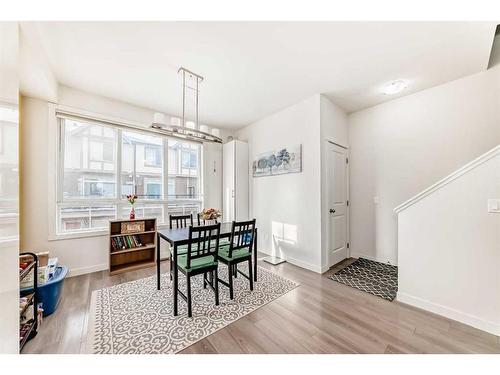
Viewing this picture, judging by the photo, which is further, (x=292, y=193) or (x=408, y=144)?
(x=292, y=193)

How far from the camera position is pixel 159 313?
6.46ft

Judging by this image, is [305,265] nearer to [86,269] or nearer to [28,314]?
[28,314]

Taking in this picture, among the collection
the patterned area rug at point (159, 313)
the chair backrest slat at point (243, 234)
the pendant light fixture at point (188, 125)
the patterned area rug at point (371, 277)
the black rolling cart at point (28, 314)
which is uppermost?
the pendant light fixture at point (188, 125)

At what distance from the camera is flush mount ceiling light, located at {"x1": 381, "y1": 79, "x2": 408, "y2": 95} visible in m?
2.66

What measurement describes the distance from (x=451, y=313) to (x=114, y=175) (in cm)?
472

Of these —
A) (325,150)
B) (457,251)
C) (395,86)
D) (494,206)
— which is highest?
(395,86)

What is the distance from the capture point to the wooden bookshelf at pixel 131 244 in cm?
303

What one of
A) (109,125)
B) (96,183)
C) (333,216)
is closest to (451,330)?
(333,216)

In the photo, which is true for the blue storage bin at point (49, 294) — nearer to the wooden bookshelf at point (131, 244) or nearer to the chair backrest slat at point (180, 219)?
the wooden bookshelf at point (131, 244)

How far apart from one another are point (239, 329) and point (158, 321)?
786 mm

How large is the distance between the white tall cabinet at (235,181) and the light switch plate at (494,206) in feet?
11.4

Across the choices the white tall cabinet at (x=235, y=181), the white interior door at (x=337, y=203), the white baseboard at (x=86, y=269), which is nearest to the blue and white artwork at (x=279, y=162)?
the white tall cabinet at (x=235, y=181)

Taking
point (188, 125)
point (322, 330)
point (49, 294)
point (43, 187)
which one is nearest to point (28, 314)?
point (49, 294)
